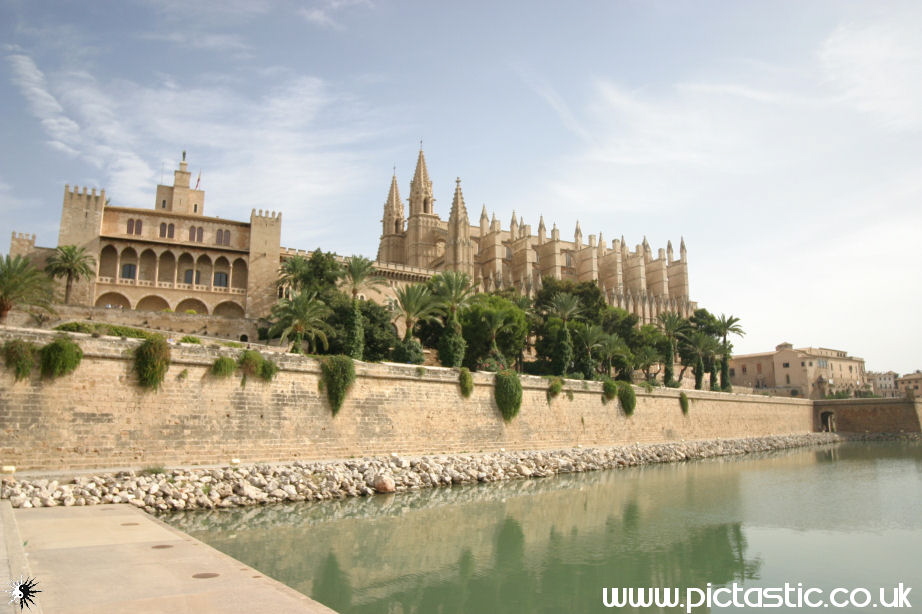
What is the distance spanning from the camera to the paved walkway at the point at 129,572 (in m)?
6.31

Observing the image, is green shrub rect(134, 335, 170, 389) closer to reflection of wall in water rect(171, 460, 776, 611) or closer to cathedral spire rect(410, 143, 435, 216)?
reflection of wall in water rect(171, 460, 776, 611)

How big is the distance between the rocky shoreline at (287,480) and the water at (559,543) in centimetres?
54

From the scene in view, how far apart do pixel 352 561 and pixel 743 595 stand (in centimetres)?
575

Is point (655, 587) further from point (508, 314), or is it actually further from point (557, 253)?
point (557, 253)

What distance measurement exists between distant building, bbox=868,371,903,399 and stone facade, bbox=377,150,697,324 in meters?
44.1

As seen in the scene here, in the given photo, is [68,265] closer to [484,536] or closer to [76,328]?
[76,328]

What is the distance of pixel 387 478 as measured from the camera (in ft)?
55.5

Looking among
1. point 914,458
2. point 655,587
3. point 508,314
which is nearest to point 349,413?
point 655,587

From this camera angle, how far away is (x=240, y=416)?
1717cm

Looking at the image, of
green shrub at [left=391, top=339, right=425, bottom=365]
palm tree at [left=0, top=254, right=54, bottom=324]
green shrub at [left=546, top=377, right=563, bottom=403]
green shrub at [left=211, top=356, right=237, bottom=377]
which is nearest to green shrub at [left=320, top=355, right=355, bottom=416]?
green shrub at [left=211, top=356, right=237, bottom=377]

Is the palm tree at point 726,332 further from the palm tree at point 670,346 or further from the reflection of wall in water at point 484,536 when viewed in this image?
the reflection of wall in water at point 484,536

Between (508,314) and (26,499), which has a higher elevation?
(508,314)

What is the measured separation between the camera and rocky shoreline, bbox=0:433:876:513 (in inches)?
504

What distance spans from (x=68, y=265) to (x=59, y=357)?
23090mm
